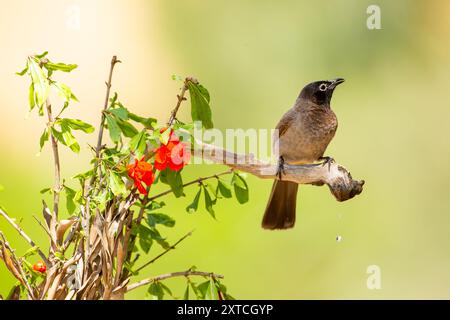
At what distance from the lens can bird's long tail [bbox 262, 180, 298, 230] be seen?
325cm

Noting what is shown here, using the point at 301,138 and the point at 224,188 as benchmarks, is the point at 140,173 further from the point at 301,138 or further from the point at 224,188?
the point at 301,138

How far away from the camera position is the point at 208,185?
7.04 feet

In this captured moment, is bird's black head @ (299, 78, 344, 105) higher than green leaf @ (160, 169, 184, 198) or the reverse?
higher

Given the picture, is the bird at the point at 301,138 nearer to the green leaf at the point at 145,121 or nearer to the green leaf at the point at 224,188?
the green leaf at the point at 224,188

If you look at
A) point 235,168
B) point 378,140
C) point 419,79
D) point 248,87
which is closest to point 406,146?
Answer: point 378,140

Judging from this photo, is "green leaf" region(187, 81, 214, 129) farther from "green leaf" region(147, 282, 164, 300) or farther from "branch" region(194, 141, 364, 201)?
"green leaf" region(147, 282, 164, 300)

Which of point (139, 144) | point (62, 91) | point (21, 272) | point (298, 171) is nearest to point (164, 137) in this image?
point (139, 144)

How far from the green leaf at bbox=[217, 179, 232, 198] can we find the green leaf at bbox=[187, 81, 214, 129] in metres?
0.18

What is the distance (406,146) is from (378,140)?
27cm

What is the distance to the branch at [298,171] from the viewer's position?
2.14 m

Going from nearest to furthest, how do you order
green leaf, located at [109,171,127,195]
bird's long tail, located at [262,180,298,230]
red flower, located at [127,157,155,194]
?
green leaf, located at [109,171,127,195]
red flower, located at [127,157,155,194]
bird's long tail, located at [262,180,298,230]

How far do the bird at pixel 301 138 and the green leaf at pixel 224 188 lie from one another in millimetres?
1135

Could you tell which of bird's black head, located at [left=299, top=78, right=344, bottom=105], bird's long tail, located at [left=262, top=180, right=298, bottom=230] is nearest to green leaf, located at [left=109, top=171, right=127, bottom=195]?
bird's long tail, located at [left=262, top=180, right=298, bottom=230]

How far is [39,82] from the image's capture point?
5.90 ft
